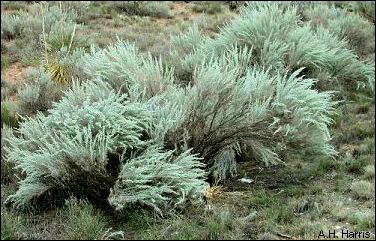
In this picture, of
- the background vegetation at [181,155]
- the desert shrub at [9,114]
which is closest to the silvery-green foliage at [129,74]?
the background vegetation at [181,155]

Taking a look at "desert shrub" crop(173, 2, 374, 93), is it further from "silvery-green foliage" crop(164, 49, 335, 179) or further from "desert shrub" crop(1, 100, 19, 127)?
"desert shrub" crop(1, 100, 19, 127)

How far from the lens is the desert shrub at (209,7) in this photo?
12469mm

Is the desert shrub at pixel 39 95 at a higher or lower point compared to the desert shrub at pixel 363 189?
higher

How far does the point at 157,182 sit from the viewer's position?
209 inches

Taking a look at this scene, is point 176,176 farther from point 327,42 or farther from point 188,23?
point 188,23

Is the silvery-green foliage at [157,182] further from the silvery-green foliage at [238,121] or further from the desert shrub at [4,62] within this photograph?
the desert shrub at [4,62]

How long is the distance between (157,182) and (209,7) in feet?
25.9

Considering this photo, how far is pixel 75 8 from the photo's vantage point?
1205cm

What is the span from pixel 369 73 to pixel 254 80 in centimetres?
345

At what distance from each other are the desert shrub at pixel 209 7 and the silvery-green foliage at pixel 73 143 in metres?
7.02

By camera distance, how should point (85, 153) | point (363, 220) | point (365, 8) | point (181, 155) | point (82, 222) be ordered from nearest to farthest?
point (82, 222), point (363, 220), point (85, 153), point (181, 155), point (365, 8)

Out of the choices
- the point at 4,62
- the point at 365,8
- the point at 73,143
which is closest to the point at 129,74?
the point at 73,143

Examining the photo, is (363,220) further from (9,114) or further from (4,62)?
(4,62)

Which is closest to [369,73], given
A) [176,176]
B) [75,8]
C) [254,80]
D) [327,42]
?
[327,42]
